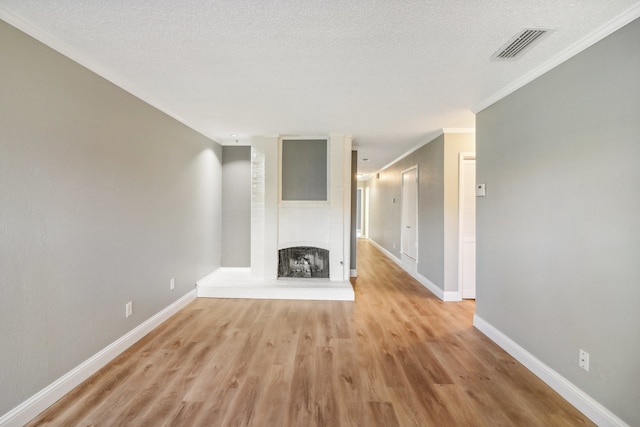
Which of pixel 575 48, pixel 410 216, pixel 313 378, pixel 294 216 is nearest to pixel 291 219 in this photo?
pixel 294 216

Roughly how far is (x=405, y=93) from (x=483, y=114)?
1.02 metres

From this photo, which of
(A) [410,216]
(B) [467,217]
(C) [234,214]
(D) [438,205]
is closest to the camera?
(B) [467,217]

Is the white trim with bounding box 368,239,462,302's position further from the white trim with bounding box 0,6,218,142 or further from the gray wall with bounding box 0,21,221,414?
the white trim with bounding box 0,6,218,142

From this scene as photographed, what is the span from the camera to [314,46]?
1823mm

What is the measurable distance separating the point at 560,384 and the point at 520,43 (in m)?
2.42

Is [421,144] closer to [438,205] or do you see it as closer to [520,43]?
[438,205]

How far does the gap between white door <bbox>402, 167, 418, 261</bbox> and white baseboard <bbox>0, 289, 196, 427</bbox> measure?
4272mm

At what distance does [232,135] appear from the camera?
4234mm

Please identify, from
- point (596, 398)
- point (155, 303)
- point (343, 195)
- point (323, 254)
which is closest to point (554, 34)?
point (596, 398)

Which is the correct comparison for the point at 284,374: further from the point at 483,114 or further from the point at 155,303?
the point at 483,114

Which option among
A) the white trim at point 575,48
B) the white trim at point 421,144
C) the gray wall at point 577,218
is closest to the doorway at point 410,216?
the white trim at point 421,144

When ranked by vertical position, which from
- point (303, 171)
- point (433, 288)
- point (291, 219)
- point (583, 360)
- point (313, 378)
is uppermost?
point (303, 171)

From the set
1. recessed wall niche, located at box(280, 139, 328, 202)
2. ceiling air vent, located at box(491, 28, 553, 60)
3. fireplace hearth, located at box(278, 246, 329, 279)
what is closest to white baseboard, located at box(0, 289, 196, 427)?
fireplace hearth, located at box(278, 246, 329, 279)

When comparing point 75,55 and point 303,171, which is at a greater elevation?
point 75,55
